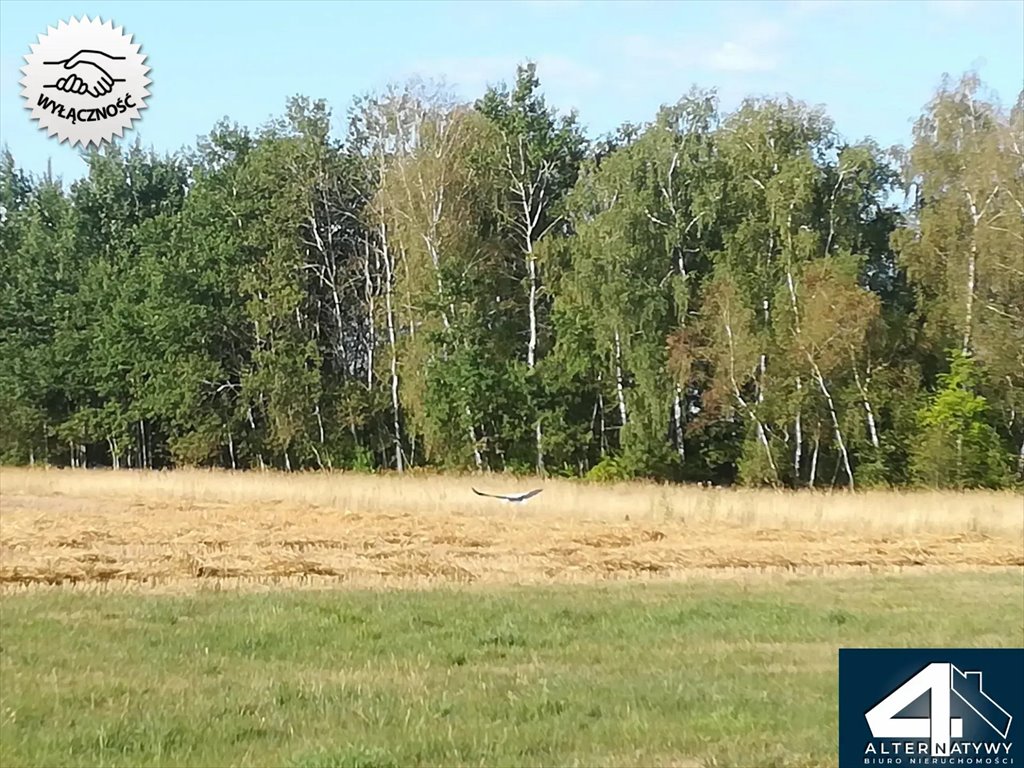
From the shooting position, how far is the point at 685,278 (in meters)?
45.6

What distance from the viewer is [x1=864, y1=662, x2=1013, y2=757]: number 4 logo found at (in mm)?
6980

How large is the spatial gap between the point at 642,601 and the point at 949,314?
3049cm

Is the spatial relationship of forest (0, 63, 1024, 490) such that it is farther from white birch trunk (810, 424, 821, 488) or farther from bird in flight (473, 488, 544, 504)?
bird in flight (473, 488, 544, 504)

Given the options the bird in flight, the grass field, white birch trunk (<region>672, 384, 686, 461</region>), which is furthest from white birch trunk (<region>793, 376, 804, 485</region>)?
the grass field

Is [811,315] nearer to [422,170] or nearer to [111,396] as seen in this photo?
[422,170]

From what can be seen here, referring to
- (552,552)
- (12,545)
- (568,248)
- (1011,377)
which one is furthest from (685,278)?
(12,545)

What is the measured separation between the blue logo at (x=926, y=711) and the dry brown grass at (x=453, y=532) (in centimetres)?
1143

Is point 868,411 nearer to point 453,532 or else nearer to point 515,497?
point 515,497

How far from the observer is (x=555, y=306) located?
153 feet

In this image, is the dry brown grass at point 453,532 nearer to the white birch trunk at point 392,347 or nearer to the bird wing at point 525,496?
the bird wing at point 525,496

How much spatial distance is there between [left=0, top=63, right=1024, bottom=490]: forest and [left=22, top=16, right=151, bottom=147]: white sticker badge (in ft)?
105

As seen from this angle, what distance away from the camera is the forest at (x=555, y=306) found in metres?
42.6

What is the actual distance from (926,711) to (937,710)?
6 cm

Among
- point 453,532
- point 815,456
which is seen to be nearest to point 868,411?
point 815,456
